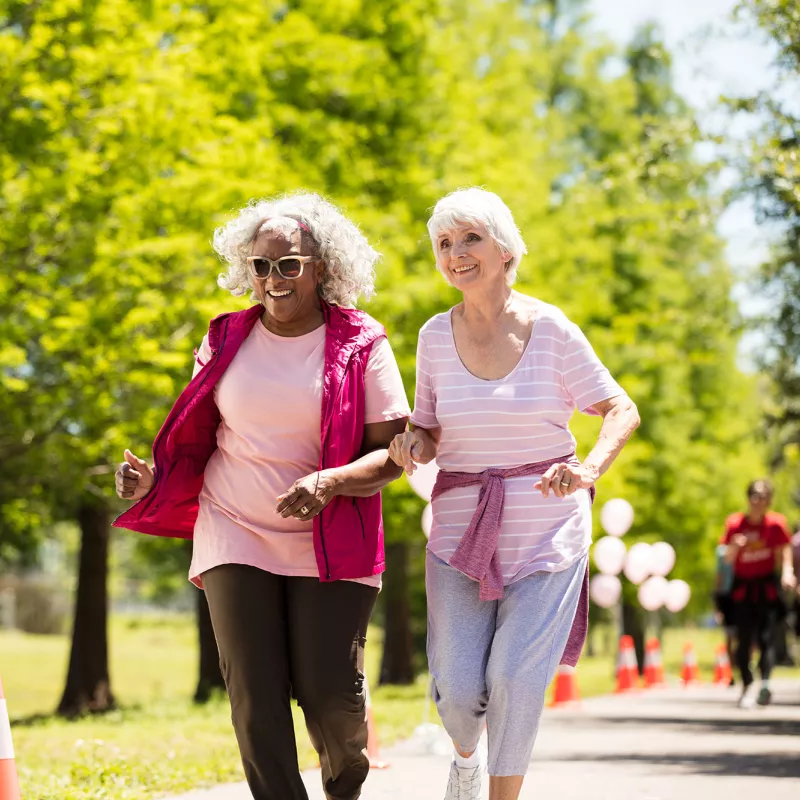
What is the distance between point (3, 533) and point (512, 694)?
57.4ft

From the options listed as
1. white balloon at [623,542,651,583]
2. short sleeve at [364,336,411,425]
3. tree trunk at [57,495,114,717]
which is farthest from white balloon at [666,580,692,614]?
short sleeve at [364,336,411,425]

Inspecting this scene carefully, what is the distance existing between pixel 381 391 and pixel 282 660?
37.7 inches

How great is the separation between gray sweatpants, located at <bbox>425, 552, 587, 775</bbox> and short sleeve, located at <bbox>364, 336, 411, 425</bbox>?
57 cm

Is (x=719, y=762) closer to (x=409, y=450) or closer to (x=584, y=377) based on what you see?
(x=584, y=377)

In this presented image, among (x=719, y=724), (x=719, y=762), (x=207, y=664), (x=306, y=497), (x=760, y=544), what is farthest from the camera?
(x=207, y=664)

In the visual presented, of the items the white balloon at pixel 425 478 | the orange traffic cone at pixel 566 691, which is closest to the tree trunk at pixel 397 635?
the orange traffic cone at pixel 566 691

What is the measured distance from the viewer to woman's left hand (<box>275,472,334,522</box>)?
4602 millimetres

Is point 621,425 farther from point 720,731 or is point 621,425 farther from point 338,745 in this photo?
point 720,731

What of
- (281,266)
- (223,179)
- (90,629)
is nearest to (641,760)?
(281,266)

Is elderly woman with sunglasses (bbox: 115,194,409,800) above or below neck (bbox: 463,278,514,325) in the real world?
below

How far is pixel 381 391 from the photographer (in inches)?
200

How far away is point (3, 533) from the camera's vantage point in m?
21.3

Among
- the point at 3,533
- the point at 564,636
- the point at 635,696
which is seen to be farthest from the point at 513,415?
the point at 3,533

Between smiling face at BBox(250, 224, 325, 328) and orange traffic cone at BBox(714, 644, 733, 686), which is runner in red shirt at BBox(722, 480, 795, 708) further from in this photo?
smiling face at BBox(250, 224, 325, 328)
